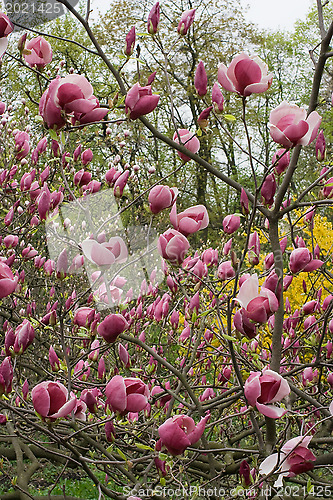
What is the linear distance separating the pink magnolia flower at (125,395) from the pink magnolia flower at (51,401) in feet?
0.28

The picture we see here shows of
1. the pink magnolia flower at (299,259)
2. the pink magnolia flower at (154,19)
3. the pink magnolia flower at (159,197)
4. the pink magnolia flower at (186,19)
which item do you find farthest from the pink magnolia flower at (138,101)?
the pink magnolia flower at (299,259)

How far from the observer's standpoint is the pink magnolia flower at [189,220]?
120cm

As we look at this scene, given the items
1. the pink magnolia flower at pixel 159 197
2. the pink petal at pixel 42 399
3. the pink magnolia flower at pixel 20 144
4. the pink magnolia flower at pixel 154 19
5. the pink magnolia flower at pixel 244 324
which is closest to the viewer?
the pink petal at pixel 42 399

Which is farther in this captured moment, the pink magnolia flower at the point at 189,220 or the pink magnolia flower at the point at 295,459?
the pink magnolia flower at the point at 189,220

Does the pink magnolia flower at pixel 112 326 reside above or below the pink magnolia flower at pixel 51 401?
above

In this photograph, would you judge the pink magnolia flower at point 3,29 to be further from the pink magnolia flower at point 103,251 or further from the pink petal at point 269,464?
the pink petal at point 269,464

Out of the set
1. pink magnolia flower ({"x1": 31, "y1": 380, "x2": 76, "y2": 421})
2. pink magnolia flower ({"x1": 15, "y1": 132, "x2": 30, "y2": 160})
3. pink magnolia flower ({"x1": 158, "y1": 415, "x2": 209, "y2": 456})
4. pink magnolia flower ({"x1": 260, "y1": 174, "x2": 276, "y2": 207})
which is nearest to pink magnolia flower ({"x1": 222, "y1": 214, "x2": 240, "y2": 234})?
pink magnolia flower ({"x1": 260, "y1": 174, "x2": 276, "y2": 207})

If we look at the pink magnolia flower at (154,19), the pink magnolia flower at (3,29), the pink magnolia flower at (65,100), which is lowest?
the pink magnolia flower at (65,100)

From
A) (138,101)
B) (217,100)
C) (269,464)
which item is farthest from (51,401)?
(217,100)

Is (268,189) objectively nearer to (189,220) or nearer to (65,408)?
(189,220)

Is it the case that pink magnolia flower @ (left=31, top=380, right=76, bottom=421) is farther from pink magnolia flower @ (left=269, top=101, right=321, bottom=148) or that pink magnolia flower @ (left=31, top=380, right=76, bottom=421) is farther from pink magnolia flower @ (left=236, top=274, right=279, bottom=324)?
pink magnolia flower @ (left=269, top=101, right=321, bottom=148)

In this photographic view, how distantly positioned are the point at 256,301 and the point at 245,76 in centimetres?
54

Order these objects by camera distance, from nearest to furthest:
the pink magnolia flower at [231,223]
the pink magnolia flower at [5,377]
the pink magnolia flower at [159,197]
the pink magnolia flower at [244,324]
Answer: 1. the pink magnolia flower at [244,324]
2. the pink magnolia flower at [5,377]
3. the pink magnolia flower at [159,197]
4. the pink magnolia flower at [231,223]

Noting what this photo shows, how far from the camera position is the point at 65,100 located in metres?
0.98
